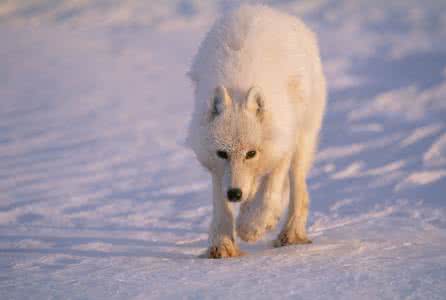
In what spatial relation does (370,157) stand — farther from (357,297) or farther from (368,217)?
(357,297)

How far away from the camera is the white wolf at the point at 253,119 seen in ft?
16.4

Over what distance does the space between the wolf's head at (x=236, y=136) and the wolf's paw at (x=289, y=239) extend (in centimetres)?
110

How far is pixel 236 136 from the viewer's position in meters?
4.95

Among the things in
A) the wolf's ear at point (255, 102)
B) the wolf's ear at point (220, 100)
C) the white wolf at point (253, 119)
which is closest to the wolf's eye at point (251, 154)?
the white wolf at point (253, 119)

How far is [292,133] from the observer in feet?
18.0

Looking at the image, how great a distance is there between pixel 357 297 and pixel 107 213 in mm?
4577

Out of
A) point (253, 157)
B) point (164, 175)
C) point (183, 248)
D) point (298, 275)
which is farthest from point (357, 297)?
point (164, 175)

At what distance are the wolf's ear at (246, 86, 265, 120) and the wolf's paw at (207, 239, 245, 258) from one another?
112cm

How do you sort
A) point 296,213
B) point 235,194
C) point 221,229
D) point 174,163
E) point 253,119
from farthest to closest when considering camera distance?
point 174,163 → point 296,213 → point 221,229 → point 253,119 → point 235,194

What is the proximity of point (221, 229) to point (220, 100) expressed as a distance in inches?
46.2

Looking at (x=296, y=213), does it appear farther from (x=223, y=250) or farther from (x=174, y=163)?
(x=174, y=163)

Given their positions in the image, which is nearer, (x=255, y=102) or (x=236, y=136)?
(x=236, y=136)

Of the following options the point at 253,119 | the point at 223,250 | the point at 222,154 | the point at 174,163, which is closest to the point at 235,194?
the point at 222,154

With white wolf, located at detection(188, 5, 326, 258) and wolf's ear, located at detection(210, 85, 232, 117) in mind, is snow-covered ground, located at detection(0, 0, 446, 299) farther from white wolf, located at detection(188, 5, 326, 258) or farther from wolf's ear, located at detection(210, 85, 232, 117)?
wolf's ear, located at detection(210, 85, 232, 117)
